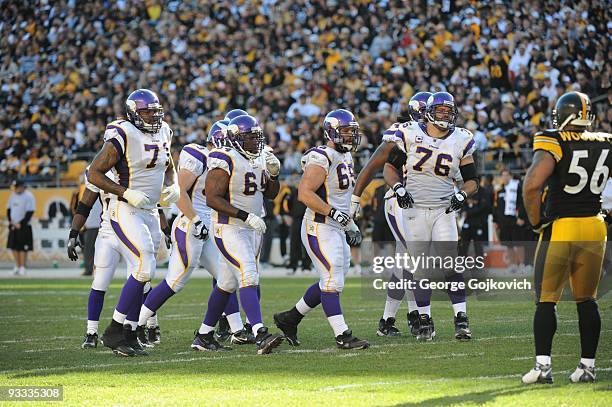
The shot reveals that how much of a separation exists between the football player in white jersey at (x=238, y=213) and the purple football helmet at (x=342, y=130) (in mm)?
519

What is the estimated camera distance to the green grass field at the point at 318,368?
525 cm

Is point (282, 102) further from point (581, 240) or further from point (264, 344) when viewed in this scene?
point (581, 240)

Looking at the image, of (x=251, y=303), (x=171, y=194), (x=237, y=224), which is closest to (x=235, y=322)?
(x=251, y=303)

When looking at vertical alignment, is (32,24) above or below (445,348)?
above

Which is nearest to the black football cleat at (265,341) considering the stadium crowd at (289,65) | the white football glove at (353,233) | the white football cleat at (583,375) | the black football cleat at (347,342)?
the black football cleat at (347,342)

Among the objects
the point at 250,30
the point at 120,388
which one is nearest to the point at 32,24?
the point at 250,30

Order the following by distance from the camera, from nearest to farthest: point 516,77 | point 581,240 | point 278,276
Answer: point 581,240, point 278,276, point 516,77

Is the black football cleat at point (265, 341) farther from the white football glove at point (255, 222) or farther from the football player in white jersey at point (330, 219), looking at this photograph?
the white football glove at point (255, 222)

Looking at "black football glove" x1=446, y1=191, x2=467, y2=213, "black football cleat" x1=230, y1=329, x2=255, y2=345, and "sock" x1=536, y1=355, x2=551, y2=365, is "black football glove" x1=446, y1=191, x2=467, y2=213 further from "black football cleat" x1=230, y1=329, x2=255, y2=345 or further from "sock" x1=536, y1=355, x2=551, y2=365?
"sock" x1=536, y1=355, x2=551, y2=365

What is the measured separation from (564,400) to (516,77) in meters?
15.6

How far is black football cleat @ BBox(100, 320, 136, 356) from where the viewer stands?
730 centimetres

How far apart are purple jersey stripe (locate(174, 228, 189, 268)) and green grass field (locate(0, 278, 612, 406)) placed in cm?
A: 67

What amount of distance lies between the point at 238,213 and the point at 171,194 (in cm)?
85

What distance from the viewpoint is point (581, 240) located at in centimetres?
565
